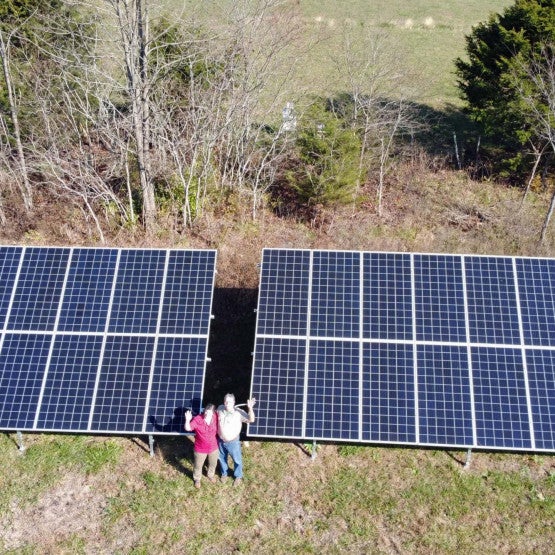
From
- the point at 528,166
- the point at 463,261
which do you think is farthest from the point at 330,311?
the point at 528,166

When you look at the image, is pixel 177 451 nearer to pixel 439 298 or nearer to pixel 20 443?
pixel 20 443

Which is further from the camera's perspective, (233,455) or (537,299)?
(537,299)

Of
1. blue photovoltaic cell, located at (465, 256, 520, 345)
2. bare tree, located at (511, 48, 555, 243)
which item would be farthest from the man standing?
bare tree, located at (511, 48, 555, 243)

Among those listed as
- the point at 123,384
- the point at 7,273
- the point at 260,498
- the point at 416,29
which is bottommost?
the point at 416,29

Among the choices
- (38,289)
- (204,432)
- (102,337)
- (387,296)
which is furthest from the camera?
(38,289)

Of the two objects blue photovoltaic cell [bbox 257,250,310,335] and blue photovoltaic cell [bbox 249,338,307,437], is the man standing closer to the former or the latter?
blue photovoltaic cell [bbox 249,338,307,437]

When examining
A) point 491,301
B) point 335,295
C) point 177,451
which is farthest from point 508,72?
point 177,451

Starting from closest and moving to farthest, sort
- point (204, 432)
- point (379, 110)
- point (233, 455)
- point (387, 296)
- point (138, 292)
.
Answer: point (204, 432)
point (233, 455)
point (387, 296)
point (138, 292)
point (379, 110)
